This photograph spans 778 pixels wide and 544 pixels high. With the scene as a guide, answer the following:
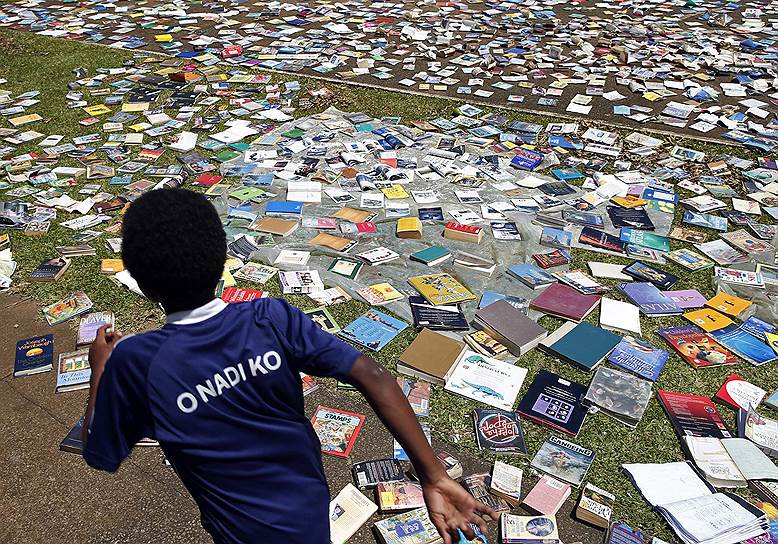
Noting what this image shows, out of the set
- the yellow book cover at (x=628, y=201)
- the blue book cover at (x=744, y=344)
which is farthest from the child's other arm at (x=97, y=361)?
the yellow book cover at (x=628, y=201)

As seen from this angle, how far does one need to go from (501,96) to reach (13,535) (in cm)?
676

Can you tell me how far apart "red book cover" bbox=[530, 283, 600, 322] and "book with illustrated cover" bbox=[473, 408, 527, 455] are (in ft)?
3.22

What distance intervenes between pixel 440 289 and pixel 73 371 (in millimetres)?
2365

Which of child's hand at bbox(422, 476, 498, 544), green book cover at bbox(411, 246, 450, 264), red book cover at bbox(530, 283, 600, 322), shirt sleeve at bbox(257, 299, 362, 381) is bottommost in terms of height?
green book cover at bbox(411, 246, 450, 264)

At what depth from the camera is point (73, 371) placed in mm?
3729

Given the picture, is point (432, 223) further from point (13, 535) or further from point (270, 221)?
point (13, 535)

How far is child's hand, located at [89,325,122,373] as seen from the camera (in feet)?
5.45

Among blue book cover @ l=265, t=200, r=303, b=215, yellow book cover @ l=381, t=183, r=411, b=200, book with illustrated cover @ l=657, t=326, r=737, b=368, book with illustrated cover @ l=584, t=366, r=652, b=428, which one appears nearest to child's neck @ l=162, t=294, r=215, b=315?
book with illustrated cover @ l=584, t=366, r=652, b=428

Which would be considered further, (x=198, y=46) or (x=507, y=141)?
(x=198, y=46)

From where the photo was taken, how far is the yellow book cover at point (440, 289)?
4.36 meters

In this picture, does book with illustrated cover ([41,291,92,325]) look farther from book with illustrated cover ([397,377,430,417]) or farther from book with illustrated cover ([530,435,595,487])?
book with illustrated cover ([530,435,595,487])

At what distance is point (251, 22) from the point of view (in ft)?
35.2

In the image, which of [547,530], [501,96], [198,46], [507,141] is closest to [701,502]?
[547,530]

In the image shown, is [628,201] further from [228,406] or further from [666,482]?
[228,406]
